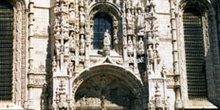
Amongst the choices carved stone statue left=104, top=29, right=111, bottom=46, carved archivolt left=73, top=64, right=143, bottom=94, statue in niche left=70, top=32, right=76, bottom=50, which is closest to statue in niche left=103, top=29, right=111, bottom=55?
carved stone statue left=104, top=29, right=111, bottom=46

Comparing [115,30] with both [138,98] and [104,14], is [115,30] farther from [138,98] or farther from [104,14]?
[138,98]

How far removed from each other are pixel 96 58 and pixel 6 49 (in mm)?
4912

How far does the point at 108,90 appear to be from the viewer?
74.9ft

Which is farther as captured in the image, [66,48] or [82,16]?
[82,16]

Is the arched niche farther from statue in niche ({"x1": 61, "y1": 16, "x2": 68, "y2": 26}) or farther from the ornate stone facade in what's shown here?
statue in niche ({"x1": 61, "y1": 16, "x2": 68, "y2": 26})

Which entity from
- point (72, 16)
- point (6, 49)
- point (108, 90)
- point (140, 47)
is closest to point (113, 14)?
point (140, 47)

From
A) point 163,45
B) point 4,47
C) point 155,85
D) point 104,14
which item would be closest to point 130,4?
point 104,14

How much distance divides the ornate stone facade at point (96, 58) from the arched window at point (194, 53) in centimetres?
65

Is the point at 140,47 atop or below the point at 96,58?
atop

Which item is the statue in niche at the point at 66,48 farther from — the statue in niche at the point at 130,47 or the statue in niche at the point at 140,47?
the statue in niche at the point at 140,47

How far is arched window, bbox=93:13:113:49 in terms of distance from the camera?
76.9 feet

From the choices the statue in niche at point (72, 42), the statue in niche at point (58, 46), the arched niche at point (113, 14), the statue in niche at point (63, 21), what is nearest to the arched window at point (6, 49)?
the statue in niche at point (58, 46)

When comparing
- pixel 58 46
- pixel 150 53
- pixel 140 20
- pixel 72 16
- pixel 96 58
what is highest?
pixel 72 16

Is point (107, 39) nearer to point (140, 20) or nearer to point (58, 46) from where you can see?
point (140, 20)
